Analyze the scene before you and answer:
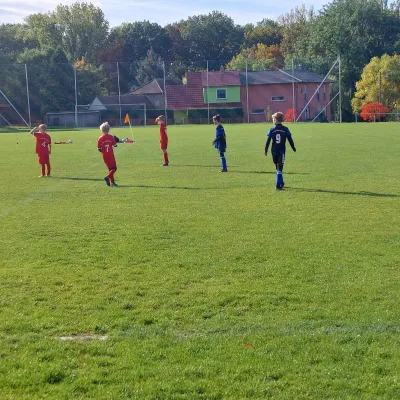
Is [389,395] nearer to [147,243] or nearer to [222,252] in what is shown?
[222,252]

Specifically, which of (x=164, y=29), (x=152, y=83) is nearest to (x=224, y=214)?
(x=152, y=83)

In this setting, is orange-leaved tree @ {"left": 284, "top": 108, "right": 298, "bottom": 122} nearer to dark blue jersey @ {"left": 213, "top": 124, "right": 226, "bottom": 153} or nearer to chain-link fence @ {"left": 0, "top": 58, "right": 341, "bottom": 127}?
chain-link fence @ {"left": 0, "top": 58, "right": 341, "bottom": 127}

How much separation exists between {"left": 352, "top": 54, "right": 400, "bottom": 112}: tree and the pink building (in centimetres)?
533

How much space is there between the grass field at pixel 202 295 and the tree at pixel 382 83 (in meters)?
54.7

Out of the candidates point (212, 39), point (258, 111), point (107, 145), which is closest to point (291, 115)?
point (258, 111)

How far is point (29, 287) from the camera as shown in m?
7.08

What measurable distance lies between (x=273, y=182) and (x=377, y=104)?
49972 millimetres

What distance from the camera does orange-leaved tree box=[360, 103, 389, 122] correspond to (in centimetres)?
6256

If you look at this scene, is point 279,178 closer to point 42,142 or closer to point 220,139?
point 220,139

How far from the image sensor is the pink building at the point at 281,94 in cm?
7112

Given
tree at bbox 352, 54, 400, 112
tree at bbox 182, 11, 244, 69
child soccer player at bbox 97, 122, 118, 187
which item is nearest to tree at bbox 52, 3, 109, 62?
tree at bbox 182, 11, 244, 69

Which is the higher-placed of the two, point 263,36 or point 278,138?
point 263,36

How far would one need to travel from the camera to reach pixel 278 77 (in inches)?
2869

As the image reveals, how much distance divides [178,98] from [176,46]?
36.7 metres
